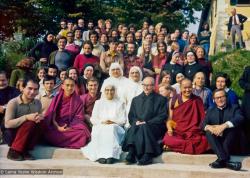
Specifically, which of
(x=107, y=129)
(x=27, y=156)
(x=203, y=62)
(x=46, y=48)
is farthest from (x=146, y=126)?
(x=46, y=48)

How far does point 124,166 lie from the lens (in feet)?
24.9

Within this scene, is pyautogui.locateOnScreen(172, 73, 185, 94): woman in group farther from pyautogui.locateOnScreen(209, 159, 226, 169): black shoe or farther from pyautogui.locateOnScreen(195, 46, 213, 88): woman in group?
pyautogui.locateOnScreen(209, 159, 226, 169): black shoe

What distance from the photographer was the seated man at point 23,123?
309 inches

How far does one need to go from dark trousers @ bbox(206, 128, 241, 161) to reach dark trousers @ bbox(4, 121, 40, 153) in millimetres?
2779

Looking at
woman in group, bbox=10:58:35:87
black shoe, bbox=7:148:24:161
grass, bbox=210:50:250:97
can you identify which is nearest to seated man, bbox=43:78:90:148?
black shoe, bbox=7:148:24:161

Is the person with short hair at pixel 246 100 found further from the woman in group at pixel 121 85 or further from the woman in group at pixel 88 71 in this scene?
the woman in group at pixel 88 71

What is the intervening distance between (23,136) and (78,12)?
1571 centimetres

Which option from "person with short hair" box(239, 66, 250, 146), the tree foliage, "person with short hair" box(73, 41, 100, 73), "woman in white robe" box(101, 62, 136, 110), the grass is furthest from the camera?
the tree foliage

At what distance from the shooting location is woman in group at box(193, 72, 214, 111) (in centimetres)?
906

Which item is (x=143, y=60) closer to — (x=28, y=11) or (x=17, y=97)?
(x=17, y=97)

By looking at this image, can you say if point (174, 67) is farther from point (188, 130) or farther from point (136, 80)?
point (188, 130)

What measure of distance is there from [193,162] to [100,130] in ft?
5.27

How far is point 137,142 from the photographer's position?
785cm

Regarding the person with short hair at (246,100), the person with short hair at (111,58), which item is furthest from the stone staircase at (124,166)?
the person with short hair at (111,58)
